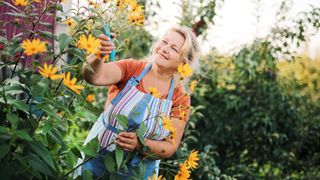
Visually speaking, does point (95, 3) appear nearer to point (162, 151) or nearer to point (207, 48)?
point (162, 151)

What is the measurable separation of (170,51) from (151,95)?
0.18 m

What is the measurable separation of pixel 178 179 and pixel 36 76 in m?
0.59

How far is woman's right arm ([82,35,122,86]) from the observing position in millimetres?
1431

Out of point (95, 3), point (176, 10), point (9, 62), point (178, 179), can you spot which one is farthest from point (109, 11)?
point (176, 10)

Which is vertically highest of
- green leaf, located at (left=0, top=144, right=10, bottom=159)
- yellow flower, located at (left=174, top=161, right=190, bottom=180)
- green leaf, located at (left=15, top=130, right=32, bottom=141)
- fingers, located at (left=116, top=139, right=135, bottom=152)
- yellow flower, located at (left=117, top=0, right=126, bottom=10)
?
yellow flower, located at (left=117, top=0, right=126, bottom=10)

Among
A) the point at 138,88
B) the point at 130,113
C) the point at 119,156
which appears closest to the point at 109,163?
the point at 119,156

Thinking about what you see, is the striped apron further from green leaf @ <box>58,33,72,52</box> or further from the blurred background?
the blurred background

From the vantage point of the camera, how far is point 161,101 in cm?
180

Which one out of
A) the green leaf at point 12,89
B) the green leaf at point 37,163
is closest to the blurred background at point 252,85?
the green leaf at point 12,89

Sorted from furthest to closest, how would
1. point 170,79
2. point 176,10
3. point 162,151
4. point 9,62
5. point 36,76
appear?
point 176,10, point 170,79, point 162,151, point 9,62, point 36,76

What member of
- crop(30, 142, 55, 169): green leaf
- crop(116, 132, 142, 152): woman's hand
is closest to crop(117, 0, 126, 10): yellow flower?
crop(116, 132, 142, 152): woman's hand

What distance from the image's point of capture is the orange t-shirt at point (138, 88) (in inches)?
71.1

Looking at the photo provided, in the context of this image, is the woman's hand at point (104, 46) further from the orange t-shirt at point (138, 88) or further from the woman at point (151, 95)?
the orange t-shirt at point (138, 88)

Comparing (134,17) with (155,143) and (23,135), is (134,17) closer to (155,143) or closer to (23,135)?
(155,143)
